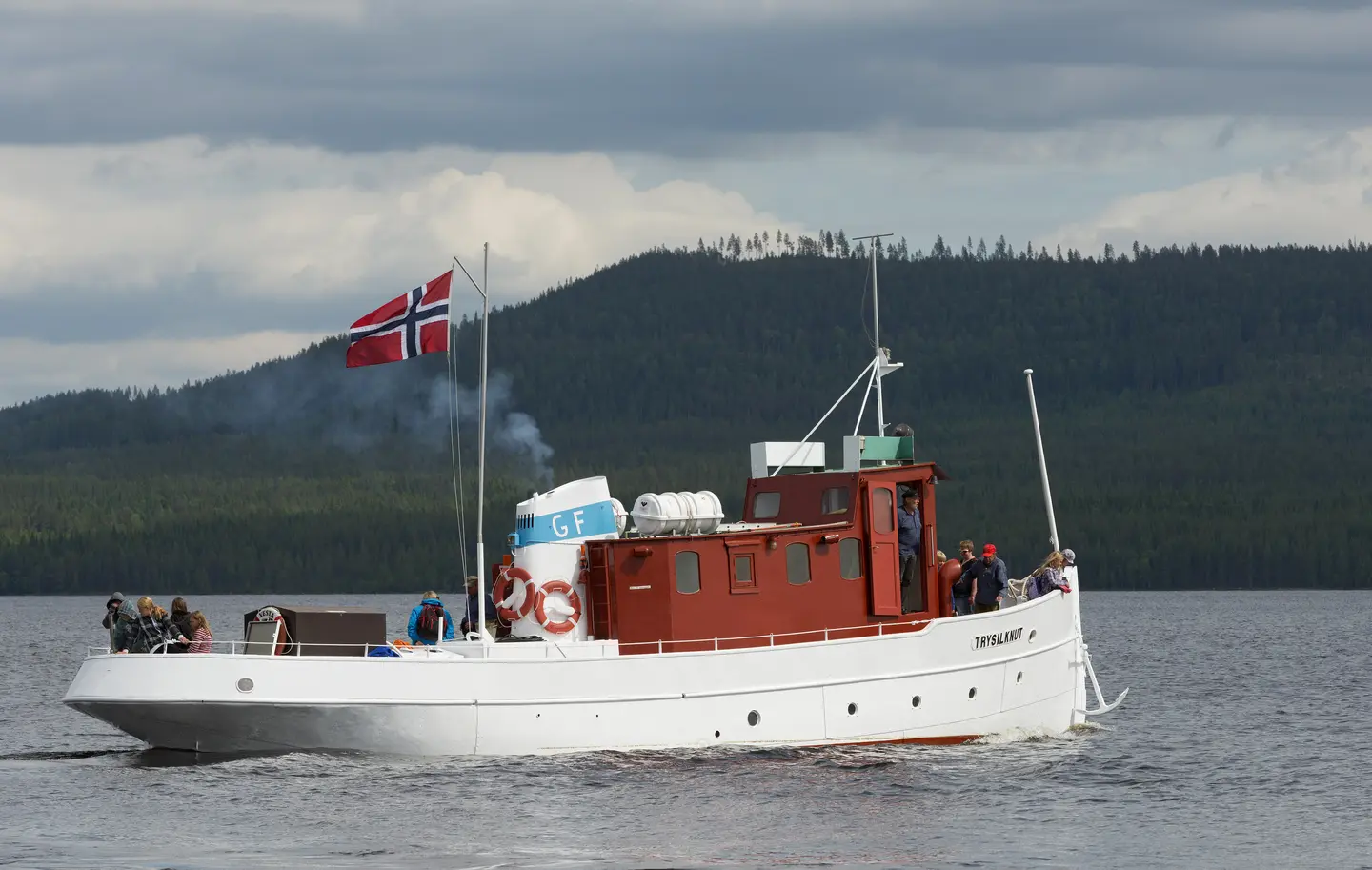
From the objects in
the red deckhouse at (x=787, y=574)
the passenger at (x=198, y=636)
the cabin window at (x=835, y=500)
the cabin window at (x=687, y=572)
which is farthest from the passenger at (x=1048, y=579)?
the passenger at (x=198, y=636)

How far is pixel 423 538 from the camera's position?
152m

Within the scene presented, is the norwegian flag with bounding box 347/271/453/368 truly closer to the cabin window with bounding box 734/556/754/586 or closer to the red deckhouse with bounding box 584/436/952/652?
the red deckhouse with bounding box 584/436/952/652

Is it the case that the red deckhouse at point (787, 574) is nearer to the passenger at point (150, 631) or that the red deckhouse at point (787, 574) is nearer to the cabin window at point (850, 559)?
the cabin window at point (850, 559)

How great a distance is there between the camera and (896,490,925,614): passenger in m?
31.0

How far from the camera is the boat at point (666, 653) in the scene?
27141 mm

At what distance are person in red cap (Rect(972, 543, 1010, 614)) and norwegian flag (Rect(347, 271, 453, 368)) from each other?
945cm

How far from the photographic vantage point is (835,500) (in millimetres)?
30797

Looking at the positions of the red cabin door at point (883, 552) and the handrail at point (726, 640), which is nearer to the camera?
the handrail at point (726, 640)

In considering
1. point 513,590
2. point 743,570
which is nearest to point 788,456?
point 743,570

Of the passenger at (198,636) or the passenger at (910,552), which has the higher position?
the passenger at (910,552)

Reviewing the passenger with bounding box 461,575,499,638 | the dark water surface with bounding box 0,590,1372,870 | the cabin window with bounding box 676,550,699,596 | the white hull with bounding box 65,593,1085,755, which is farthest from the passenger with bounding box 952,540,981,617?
the passenger with bounding box 461,575,499,638

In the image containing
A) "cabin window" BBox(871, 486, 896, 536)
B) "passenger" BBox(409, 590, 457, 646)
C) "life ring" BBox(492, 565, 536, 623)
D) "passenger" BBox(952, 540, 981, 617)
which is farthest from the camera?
"passenger" BBox(952, 540, 981, 617)

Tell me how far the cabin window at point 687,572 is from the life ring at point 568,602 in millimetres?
1580

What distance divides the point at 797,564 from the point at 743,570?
95 cm
